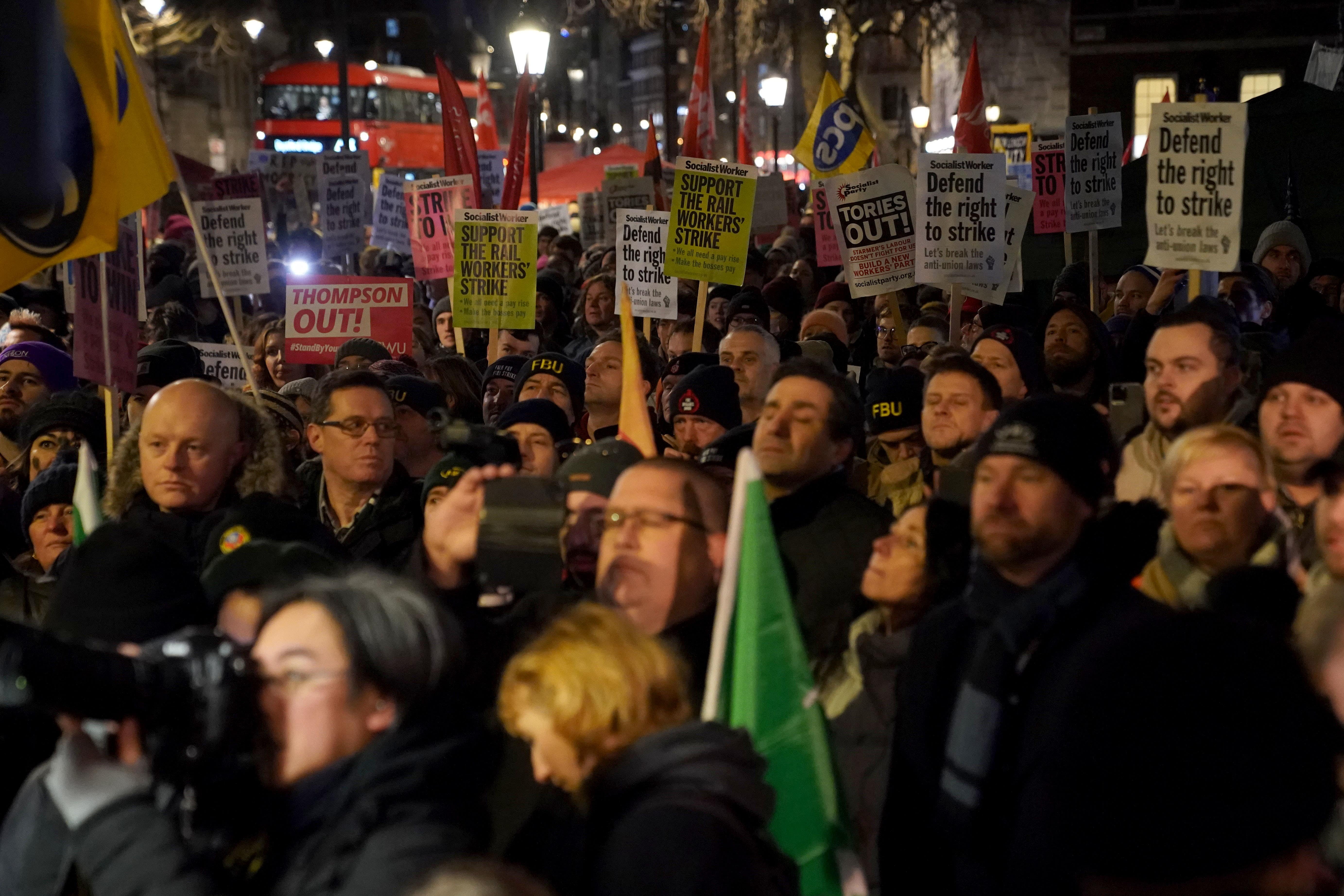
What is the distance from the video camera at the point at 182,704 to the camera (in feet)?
7.97

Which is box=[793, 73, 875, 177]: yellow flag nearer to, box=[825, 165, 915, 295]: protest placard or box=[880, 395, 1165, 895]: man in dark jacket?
box=[825, 165, 915, 295]: protest placard

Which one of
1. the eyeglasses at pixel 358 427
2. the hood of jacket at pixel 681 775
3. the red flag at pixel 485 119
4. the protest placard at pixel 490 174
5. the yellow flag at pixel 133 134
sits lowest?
the hood of jacket at pixel 681 775

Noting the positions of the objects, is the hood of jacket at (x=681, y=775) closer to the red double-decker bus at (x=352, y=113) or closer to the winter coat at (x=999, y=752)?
the winter coat at (x=999, y=752)

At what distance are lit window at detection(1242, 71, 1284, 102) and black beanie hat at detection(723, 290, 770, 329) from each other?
38.7 metres

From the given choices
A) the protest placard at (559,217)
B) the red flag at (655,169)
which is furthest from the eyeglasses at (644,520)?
the protest placard at (559,217)

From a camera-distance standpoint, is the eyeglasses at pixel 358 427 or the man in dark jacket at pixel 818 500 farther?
the eyeglasses at pixel 358 427

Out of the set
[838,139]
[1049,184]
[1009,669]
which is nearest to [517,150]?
[838,139]

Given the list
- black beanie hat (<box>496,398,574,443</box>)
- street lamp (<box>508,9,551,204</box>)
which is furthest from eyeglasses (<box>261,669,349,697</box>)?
street lamp (<box>508,9,551,204</box>)

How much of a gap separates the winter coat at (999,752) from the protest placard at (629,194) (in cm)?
1185

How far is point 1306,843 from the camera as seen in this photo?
2.51 m

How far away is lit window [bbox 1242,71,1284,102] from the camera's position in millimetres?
45281

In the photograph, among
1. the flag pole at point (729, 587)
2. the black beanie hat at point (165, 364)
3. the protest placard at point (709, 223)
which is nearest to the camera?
the flag pole at point (729, 587)

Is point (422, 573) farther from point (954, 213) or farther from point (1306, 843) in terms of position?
point (954, 213)

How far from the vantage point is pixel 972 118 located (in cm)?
1260
